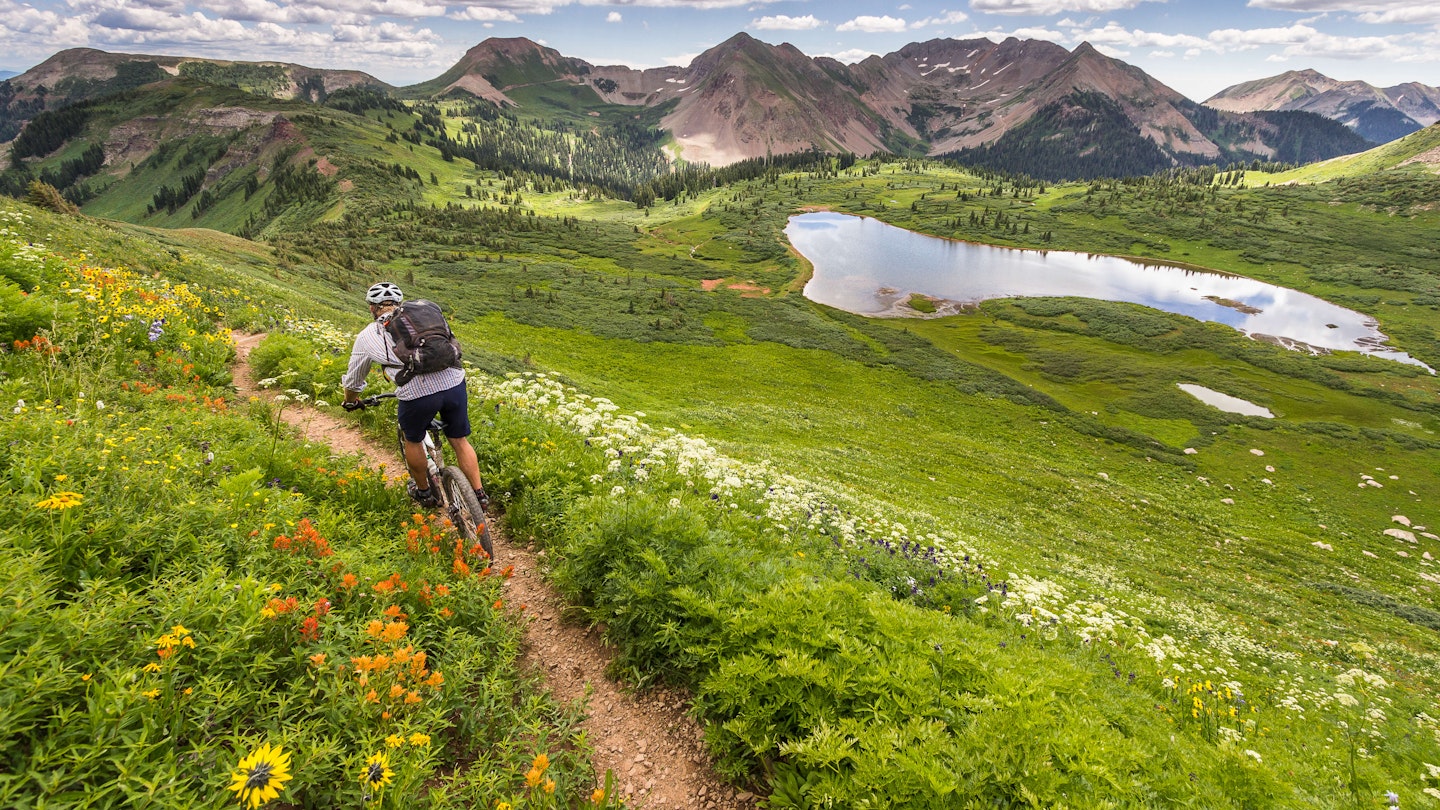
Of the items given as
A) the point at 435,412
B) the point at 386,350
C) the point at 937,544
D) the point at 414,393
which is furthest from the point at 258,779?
the point at 937,544

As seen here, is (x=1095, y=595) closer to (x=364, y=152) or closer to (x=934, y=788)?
(x=934, y=788)

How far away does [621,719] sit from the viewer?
5859 millimetres

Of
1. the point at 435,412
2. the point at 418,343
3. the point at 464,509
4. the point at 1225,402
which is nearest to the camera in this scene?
the point at 418,343

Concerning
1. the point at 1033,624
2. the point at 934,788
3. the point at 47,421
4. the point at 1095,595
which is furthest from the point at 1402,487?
the point at 47,421

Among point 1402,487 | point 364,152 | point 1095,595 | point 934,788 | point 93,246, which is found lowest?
point 1402,487

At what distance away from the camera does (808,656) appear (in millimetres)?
5316

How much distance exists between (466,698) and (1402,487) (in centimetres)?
6940

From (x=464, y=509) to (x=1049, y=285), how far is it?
12961 cm

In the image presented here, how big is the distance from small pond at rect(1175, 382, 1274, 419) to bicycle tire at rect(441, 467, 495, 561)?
75.6 meters

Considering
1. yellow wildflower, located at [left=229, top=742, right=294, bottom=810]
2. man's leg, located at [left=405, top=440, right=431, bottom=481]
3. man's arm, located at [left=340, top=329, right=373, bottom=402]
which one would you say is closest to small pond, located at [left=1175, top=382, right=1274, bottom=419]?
man's leg, located at [left=405, top=440, right=431, bottom=481]

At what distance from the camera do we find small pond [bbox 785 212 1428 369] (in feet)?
298

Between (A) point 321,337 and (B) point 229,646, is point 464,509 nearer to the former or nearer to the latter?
(B) point 229,646

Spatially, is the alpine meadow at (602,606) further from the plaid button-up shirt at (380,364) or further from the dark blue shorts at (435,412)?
the plaid button-up shirt at (380,364)

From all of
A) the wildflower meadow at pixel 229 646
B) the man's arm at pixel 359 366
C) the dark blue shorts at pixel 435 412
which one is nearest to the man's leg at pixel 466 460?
the dark blue shorts at pixel 435 412
